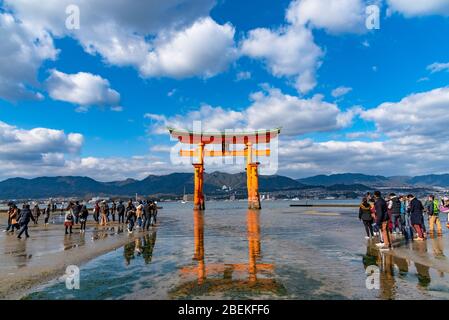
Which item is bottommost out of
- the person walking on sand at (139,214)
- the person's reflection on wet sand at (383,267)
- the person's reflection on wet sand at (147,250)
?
the person's reflection on wet sand at (147,250)

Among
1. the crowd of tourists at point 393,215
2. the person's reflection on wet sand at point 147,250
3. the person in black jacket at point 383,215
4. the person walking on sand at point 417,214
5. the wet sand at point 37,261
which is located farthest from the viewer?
the person walking on sand at point 417,214

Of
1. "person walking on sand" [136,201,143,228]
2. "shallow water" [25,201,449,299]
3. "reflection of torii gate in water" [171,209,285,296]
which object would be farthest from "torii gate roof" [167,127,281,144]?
"reflection of torii gate in water" [171,209,285,296]

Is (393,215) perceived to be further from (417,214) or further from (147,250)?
(147,250)

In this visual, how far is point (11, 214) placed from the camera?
18797mm

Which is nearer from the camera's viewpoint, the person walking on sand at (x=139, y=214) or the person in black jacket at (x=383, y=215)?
the person in black jacket at (x=383, y=215)

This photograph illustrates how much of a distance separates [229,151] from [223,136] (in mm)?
4415

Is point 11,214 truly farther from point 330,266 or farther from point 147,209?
point 330,266

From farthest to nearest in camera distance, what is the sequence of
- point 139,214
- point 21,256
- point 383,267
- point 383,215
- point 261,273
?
point 139,214 < point 383,215 < point 21,256 < point 383,267 < point 261,273

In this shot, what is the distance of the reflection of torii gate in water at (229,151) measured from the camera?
2058 inches

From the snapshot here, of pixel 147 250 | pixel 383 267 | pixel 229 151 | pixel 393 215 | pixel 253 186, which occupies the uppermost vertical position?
pixel 229 151

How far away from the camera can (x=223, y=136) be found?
5238cm

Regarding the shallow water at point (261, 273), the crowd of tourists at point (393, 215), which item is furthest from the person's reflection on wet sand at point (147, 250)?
the crowd of tourists at point (393, 215)

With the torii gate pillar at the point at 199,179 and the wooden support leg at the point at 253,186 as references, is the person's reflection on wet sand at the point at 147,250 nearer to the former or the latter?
the torii gate pillar at the point at 199,179

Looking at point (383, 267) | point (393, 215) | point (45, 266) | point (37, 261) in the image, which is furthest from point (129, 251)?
point (393, 215)
